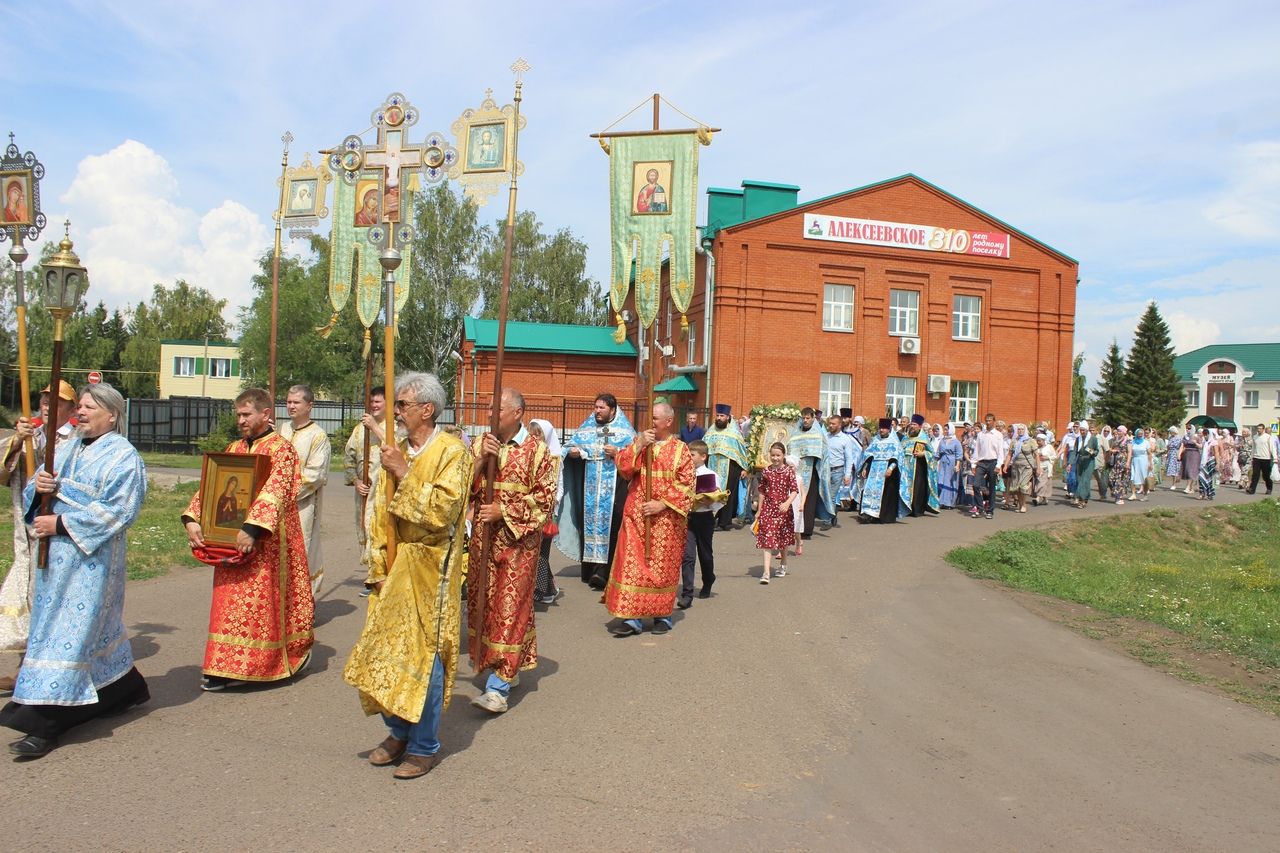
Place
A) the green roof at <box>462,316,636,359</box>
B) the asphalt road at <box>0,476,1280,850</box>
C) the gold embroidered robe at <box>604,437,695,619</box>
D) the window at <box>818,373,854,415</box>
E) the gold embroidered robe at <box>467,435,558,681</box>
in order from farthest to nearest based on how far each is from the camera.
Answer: the green roof at <box>462,316,636,359</box>, the window at <box>818,373,854,415</box>, the gold embroidered robe at <box>604,437,695,619</box>, the gold embroidered robe at <box>467,435,558,681</box>, the asphalt road at <box>0,476,1280,850</box>

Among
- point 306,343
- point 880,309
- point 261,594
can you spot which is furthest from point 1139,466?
point 306,343

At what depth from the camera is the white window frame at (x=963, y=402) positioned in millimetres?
33031

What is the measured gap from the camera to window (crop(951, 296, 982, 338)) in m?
33.0

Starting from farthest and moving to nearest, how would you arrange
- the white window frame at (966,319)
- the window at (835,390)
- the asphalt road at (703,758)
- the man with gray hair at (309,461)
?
the white window frame at (966,319), the window at (835,390), the man with gray hair at (309,461), the asphalt road at (703,758)

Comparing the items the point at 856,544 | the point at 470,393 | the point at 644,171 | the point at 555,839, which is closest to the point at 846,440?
the point at 856,544

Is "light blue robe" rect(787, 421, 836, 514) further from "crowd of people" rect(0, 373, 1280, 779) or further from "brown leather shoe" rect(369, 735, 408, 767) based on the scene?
"brown leather shoe" rect(369, 735, 408, 767)

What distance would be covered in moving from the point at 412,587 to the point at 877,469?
13.1 metres

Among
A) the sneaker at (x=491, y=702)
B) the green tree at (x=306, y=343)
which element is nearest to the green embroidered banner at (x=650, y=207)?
the sneaker at (x=491, y=702)

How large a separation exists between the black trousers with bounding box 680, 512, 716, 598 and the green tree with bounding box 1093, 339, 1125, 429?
50.7m

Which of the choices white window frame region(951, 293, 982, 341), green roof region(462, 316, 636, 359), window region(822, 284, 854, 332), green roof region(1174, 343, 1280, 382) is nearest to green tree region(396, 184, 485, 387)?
green roof region(462, 316, 636, 359)

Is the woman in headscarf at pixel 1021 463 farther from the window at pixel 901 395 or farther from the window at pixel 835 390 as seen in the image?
the window at pixel 901 395

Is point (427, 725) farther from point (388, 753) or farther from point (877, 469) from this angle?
point (877, 469)

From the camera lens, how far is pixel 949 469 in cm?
1956

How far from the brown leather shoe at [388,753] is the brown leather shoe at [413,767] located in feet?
0.41
